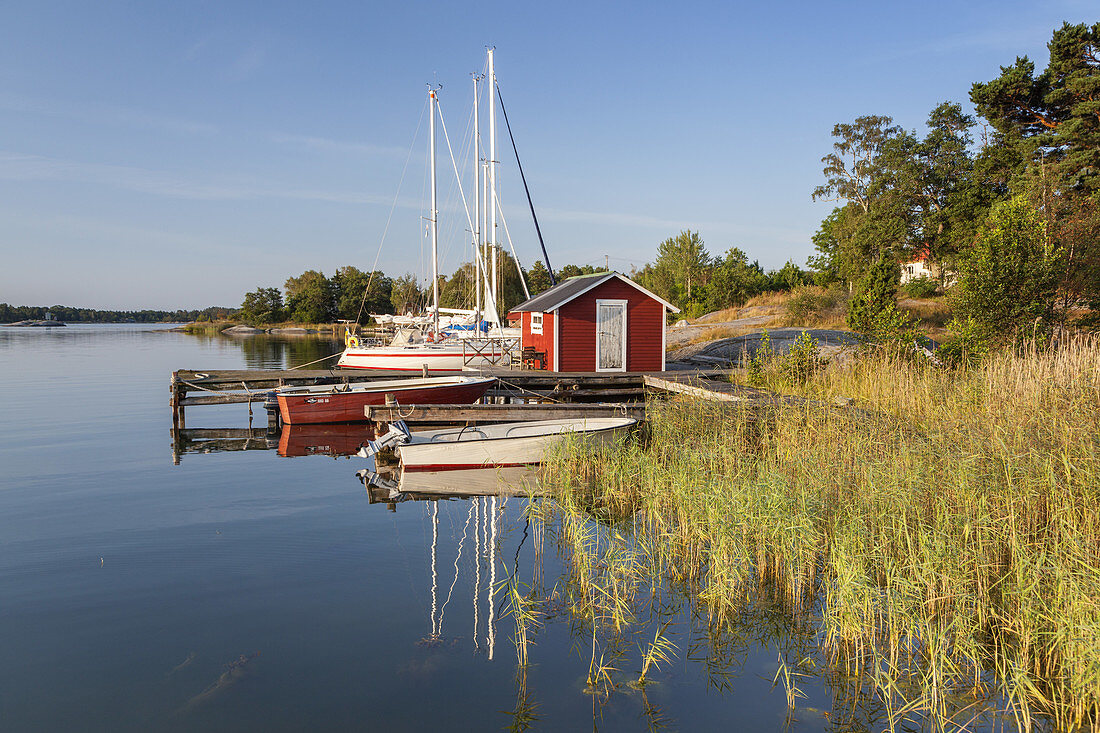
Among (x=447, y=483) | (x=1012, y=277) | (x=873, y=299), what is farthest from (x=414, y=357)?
(x=1012, y=277)

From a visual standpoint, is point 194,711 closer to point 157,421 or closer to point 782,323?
point 157,421

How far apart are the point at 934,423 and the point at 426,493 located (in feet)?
27.6

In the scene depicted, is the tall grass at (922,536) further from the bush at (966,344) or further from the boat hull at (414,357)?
the boat hull at (414,357)

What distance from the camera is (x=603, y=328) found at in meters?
22.2

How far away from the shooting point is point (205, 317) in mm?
138000

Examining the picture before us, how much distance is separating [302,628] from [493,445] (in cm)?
599

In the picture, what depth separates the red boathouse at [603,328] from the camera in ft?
72.0

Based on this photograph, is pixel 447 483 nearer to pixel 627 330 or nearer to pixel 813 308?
pixel 627 330

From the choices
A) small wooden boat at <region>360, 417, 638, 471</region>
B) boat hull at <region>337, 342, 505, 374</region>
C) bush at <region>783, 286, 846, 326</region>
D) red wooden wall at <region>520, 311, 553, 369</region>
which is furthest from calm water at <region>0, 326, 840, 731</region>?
bush at <region>783, 286, 846, 326</region>

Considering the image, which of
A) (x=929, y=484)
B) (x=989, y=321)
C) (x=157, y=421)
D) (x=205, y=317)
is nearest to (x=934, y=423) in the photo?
(x=929, y=484)

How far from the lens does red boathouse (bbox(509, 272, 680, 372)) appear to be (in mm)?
21938

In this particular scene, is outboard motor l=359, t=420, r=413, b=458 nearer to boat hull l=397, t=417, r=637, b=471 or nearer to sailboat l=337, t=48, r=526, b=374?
boat hull l=397, t=417, r=637, b=471

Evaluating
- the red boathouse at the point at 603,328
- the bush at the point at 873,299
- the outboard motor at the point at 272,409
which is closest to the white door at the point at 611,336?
the red boathouse at the point at 603,328

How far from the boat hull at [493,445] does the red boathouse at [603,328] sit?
9.10 metres
